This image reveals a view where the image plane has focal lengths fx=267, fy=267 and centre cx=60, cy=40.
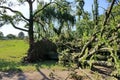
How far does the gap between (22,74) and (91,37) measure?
8.84ft

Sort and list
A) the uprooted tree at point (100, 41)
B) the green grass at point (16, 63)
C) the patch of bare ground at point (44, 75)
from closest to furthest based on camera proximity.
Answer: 1. the uprooted tree at point (100, 41)
2. the patch of bare ground at point (44, 75)
3. the green grass at point (16, 63)

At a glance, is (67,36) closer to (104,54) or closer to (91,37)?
(104,54)

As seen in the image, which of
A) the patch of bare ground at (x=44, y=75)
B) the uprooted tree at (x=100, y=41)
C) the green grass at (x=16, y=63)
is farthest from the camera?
the green grass at (x=16, y=63)

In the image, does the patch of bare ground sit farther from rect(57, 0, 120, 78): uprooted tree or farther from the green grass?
the green grass

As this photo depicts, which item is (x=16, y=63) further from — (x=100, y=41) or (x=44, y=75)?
(x=100, y=41)

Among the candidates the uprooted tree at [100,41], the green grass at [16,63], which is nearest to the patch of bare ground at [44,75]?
Answer: the uprooted tree at [100,41]

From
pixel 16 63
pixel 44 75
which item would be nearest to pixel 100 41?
pixel 44 75

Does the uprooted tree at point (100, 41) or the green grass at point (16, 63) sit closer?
the uprooted tree at point (100, 41)

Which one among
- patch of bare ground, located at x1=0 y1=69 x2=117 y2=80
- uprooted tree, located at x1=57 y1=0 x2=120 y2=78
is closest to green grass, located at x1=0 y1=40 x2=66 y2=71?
patch of bare ground, located at x1=0 y1=69 x2=117 y2=80

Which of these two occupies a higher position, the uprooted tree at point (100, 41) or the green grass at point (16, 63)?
the uprooted tree at point (100, 41)

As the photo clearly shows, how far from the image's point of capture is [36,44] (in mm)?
14195

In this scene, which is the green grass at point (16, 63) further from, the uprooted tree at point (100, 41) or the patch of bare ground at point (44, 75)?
the uprooted tree at point (100, 41)

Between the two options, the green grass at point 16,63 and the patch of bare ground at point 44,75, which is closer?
the patch of bare ground at point 44,75

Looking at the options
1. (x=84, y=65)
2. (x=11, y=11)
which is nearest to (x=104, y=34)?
(x=84, y=65)
